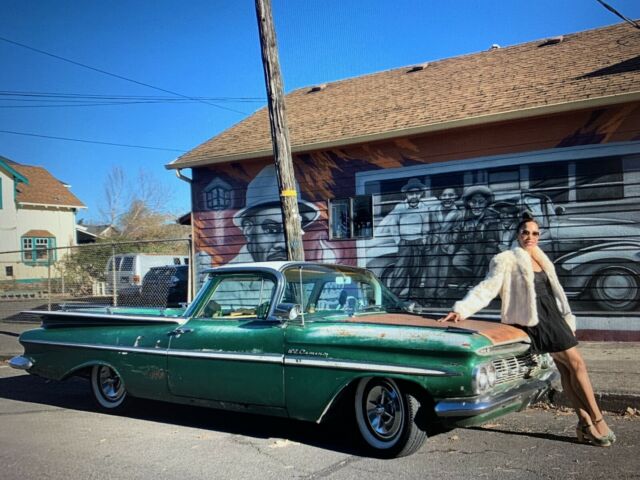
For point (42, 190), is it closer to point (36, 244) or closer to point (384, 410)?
point (36, 244)

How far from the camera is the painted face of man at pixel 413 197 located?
36.2ft

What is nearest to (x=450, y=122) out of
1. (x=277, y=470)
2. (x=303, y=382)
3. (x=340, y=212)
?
(x=340, y=212)

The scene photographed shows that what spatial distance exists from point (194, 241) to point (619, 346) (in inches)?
347

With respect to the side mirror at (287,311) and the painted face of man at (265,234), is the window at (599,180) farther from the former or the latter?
the side mirror at (287,311)

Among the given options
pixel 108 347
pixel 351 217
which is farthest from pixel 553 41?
pixel 108 347

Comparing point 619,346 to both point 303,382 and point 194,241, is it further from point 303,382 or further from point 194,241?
point 194,241

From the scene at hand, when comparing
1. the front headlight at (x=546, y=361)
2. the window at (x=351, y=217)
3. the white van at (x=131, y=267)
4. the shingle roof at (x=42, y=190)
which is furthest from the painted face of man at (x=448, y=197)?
the shingle roof at (x=42, y=190)

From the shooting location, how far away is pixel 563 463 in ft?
14.0

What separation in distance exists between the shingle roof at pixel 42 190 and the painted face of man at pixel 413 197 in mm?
30241

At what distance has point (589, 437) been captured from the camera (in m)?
4.65

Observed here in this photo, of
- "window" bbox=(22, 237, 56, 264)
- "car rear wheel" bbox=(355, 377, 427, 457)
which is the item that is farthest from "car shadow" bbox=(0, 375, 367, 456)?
"window" bbox=(22, 237, 56, 264)

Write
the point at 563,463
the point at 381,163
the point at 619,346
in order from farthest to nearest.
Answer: the point at 381,163
the point at 619,346
the point at 563,463

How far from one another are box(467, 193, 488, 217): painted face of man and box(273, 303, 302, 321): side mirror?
20.0 ft

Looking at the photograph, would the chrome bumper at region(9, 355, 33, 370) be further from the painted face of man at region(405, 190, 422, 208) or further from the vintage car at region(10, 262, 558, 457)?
the painted face of man at region(405, 190, 422, 208)
